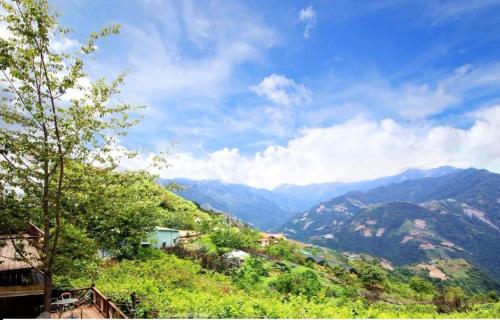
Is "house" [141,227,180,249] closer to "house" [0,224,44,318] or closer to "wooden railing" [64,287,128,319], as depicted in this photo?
"house" [0,224,44,318]

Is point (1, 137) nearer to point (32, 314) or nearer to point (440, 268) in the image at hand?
point (32, 314)

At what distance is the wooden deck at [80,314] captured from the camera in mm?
16594

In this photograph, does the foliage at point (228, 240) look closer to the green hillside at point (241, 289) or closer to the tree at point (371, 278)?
the green hillside at point (241, 289)

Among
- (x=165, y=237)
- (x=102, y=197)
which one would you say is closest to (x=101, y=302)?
(x=102, y=197)

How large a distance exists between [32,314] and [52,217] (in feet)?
46.5

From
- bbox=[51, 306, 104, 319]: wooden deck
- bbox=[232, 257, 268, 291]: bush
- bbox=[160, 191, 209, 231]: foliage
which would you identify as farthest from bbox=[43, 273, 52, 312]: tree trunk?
bbox=[160, 191, 209, 231]: foliage

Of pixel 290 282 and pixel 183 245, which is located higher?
pixel 183 245

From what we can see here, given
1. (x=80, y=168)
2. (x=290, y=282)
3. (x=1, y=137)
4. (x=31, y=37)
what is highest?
(x=31, y=37)

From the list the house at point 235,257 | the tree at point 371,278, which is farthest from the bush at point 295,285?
the tree at point 371,278

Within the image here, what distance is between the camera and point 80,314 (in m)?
17.0

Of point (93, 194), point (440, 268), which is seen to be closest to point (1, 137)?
point (93, 194)

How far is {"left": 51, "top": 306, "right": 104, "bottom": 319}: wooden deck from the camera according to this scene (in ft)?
54.4

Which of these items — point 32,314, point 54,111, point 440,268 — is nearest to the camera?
point 54,111

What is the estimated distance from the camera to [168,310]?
626 inches
